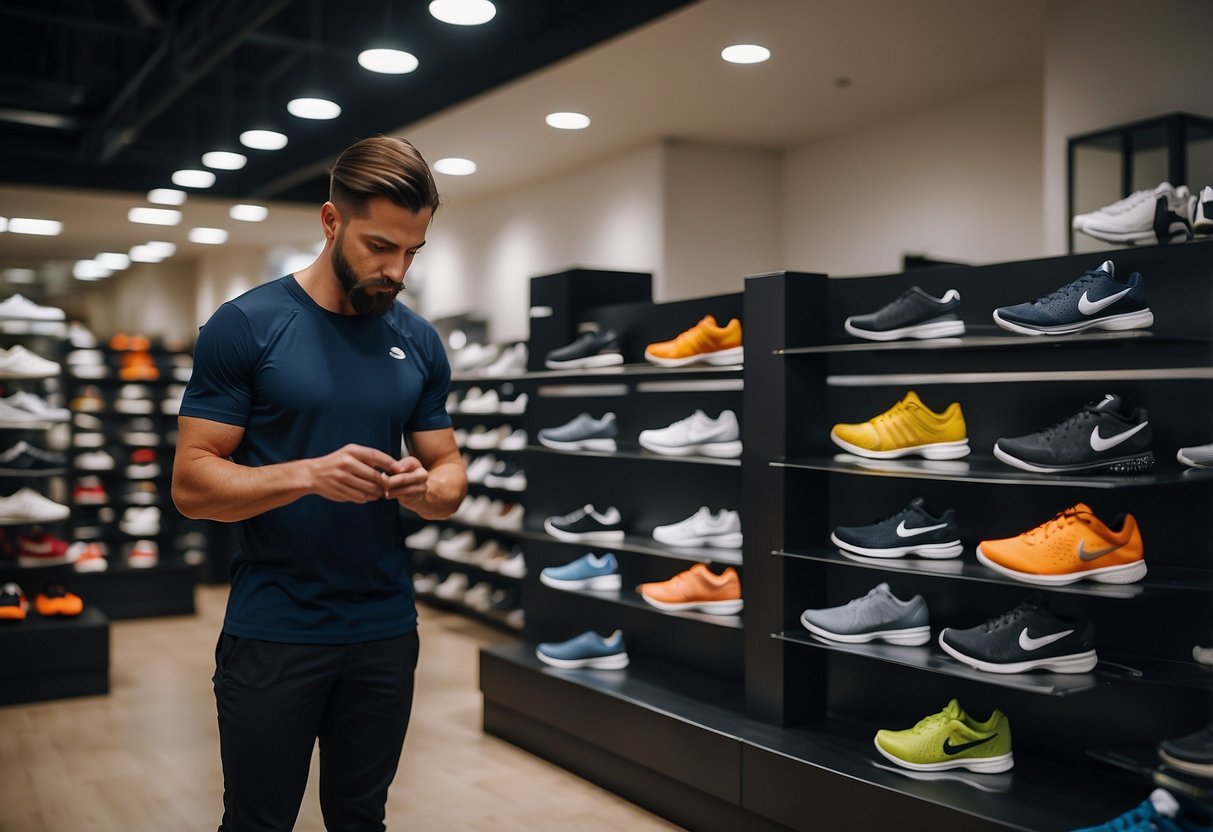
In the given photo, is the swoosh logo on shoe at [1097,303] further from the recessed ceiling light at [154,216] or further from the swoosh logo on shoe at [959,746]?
the recessed ceiling light at [154,216]

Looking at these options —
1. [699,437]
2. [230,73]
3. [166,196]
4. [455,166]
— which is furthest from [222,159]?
[699,437]

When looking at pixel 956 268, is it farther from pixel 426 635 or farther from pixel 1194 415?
pixel 426 635

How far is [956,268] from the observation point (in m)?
3.14

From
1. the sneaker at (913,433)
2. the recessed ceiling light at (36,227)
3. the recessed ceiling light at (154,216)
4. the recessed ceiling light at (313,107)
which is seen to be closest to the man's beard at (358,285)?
the sneaker at (913,433)

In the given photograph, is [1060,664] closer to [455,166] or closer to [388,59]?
[388,59]

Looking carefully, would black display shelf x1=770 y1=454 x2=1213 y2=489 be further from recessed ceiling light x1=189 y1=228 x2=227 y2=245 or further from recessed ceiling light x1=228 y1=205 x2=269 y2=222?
recessed ceiling light x1=189 y1=228 x2=227 y2=245

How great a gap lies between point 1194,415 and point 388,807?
276cm

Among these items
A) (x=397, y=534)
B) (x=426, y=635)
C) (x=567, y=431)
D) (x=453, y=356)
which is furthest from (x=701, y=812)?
(x=453, y=356)

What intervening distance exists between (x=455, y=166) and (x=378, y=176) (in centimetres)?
558

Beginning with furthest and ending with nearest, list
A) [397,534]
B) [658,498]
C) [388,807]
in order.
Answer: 1. [658,498]
2. [388,807]
3. [397,534]

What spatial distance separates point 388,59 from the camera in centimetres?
450

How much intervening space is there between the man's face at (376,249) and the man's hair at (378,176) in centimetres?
1

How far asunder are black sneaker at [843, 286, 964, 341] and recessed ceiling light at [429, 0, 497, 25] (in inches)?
78.4

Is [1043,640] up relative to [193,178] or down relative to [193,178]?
down
